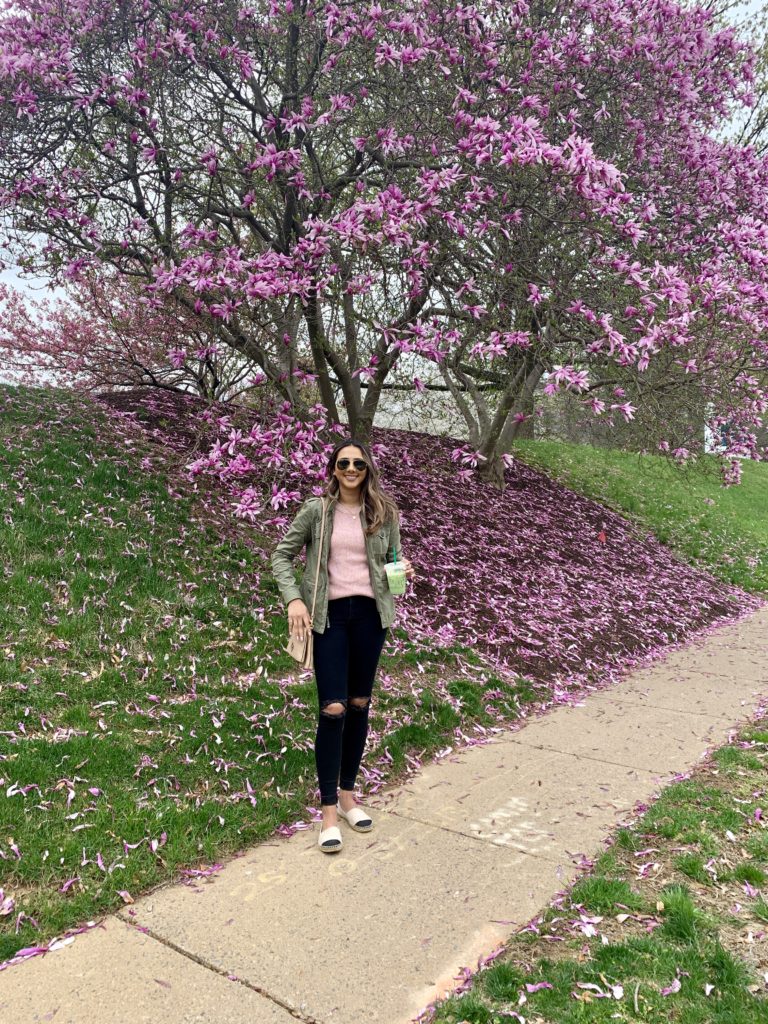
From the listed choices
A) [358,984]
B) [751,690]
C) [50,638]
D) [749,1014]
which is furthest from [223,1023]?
[751,690]

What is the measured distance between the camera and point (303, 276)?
20.7ft

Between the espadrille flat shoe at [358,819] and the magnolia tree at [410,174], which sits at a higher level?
the magnolia tree at [410,174]

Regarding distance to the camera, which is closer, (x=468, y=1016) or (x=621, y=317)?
(x=468, y=1016)

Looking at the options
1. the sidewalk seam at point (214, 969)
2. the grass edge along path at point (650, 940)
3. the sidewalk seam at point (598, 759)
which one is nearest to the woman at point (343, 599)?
the sidewalk seam at point (214, 969)

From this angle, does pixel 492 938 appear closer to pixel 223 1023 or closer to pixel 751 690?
pixel 223 1023

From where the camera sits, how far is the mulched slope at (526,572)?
769cm

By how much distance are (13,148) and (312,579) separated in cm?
622

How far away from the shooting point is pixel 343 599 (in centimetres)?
383

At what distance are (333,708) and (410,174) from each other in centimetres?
558

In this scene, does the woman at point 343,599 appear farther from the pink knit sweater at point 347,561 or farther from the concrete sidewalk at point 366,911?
the concrete sidewalk at point 366,911

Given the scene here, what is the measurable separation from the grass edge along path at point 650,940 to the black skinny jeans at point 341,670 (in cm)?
125

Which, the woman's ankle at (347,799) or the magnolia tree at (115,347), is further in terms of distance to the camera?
the magnolia tree at (115,347)

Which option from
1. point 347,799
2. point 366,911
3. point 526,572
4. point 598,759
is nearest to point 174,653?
point 347,799

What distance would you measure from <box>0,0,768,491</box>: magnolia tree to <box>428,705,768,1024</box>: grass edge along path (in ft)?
10.3
